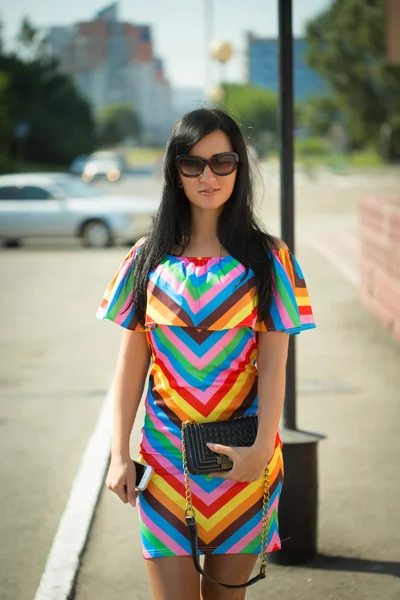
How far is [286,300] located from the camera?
2732 mm

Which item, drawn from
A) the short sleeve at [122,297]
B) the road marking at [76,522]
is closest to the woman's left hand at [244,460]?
the short sleeve at [122,297]

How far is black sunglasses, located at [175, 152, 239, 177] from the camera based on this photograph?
2.73 meters

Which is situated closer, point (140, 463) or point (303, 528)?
point (140, 463)

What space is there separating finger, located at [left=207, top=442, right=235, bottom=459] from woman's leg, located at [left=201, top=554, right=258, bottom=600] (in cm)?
32

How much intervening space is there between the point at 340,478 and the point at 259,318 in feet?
10.0

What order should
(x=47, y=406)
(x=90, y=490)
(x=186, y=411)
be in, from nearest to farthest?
1. (x=186, y=411)
2. (x=90, y=490)
3. (x=47, y=406)

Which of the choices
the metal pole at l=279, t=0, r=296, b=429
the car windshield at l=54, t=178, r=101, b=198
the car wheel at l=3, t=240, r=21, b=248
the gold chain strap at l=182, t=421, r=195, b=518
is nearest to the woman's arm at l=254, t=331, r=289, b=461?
the gold chain strap at l=182, t=421, r=195, b=518

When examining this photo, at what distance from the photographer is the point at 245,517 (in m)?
2.66

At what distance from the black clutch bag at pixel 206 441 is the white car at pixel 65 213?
55.8 ft

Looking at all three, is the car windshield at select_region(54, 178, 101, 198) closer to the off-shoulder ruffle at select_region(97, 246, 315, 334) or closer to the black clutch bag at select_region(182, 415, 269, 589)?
the off-shoulder ruffle at select_region(97, 246, 315, 334)

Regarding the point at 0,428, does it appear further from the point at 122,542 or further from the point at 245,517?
the point at 245,517

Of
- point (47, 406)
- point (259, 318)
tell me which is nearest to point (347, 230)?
point (47, 406)

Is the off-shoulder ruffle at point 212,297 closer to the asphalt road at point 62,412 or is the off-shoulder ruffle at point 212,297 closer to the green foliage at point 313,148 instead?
the asphalt road at point 62,412

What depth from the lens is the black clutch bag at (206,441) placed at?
8.42 feet
